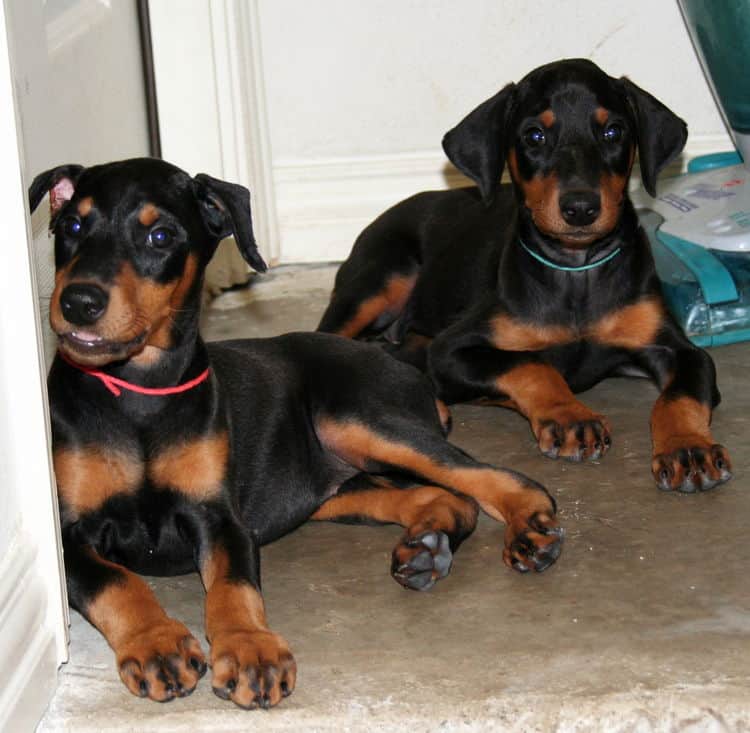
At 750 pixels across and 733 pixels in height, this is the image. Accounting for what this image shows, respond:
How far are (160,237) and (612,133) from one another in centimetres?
170

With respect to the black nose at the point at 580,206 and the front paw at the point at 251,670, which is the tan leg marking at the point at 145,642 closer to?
the front paw at the point at 251,670

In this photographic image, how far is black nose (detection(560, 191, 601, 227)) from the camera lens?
3939mm

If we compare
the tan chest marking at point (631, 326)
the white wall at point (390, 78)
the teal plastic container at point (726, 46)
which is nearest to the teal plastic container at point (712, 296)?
the tan chest marking at point (631, 326)

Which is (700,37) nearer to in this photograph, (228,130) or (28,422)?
(228,130)

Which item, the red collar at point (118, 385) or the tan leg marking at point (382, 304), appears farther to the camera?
the tan leg marking at point (382, 304)

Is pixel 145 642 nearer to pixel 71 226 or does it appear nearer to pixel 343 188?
pixel 71 226

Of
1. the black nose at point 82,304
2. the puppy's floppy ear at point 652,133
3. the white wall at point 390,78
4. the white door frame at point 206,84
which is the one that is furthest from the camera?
the white wall at point 390,78

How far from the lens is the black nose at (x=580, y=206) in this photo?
3.94 m

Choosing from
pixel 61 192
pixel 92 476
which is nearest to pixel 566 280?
pixel 61 192

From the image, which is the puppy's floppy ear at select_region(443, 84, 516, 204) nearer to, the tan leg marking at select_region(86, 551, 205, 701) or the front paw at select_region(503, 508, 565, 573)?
the front paw at select_region(503, 508, 565, 573)

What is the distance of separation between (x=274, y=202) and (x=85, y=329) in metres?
3.30

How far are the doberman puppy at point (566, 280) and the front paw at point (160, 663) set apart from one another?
4.96 ft

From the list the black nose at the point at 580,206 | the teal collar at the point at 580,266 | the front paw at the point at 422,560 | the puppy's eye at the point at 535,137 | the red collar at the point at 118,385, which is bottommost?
the front paw at the point at 422,560

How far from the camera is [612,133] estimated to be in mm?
4137
